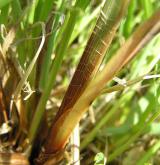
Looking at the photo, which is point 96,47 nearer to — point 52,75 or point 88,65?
point 88,65

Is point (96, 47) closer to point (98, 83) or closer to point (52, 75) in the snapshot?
point (98, 83)

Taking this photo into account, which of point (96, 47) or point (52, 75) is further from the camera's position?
point (52, 75)

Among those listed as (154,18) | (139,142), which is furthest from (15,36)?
(139,142)

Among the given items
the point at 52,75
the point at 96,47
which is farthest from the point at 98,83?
the point at 52,75

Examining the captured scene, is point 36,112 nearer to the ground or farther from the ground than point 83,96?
nearer to the ground

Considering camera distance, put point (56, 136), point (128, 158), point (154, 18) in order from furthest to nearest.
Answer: point (128, 158) < point (56, 136) < point (154, 18)

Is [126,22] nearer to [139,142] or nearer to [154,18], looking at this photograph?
[139,142]

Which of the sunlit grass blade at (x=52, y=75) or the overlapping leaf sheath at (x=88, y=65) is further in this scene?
the sunlit grass blade at (x=52, y=75)

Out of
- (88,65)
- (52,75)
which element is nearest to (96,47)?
(88,65)

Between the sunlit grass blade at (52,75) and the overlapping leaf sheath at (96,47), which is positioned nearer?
the overlapping leaf sheath at (96,47)
